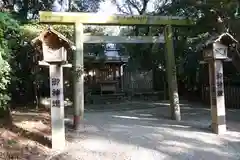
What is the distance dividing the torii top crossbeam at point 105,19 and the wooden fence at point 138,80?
11246mm

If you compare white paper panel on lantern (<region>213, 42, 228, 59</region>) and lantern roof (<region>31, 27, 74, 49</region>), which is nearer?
lantern roof (<region>31, 27, 74, 49</region>)

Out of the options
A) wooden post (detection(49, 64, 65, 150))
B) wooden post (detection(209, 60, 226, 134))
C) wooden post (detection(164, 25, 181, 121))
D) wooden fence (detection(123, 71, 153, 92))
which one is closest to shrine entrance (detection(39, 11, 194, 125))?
wooden post (detection(164, 25, 181, 121))

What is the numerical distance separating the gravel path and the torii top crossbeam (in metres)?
3.30

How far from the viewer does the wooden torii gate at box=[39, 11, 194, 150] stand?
32.6ft

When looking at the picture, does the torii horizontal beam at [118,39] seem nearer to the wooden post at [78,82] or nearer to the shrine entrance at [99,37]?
the shrine entrance at [99,37]

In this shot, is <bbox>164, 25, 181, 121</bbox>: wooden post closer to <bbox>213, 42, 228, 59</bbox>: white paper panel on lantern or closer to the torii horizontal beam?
the torii horizontal beam

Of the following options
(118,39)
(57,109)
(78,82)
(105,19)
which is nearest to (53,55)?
(57,109)

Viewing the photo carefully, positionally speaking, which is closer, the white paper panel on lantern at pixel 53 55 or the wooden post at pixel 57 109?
the wooden post at pixel 57 109

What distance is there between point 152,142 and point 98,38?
425cm

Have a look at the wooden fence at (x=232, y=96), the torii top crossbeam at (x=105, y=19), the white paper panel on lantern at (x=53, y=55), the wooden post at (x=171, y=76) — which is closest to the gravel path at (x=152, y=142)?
the wooden post at (x=171, y=76)

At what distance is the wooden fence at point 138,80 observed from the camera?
73.5 ft

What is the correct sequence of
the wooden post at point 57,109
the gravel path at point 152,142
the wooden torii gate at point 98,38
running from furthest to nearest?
the wooden torii gate at point 98,38 < the wooden post at point 57,109 < the gravel path at point 152,142

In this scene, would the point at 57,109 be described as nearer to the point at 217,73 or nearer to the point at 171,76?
the point at 217,73

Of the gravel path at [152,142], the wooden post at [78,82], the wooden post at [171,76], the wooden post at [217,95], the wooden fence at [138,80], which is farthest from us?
the wooden fence at [138,80]
